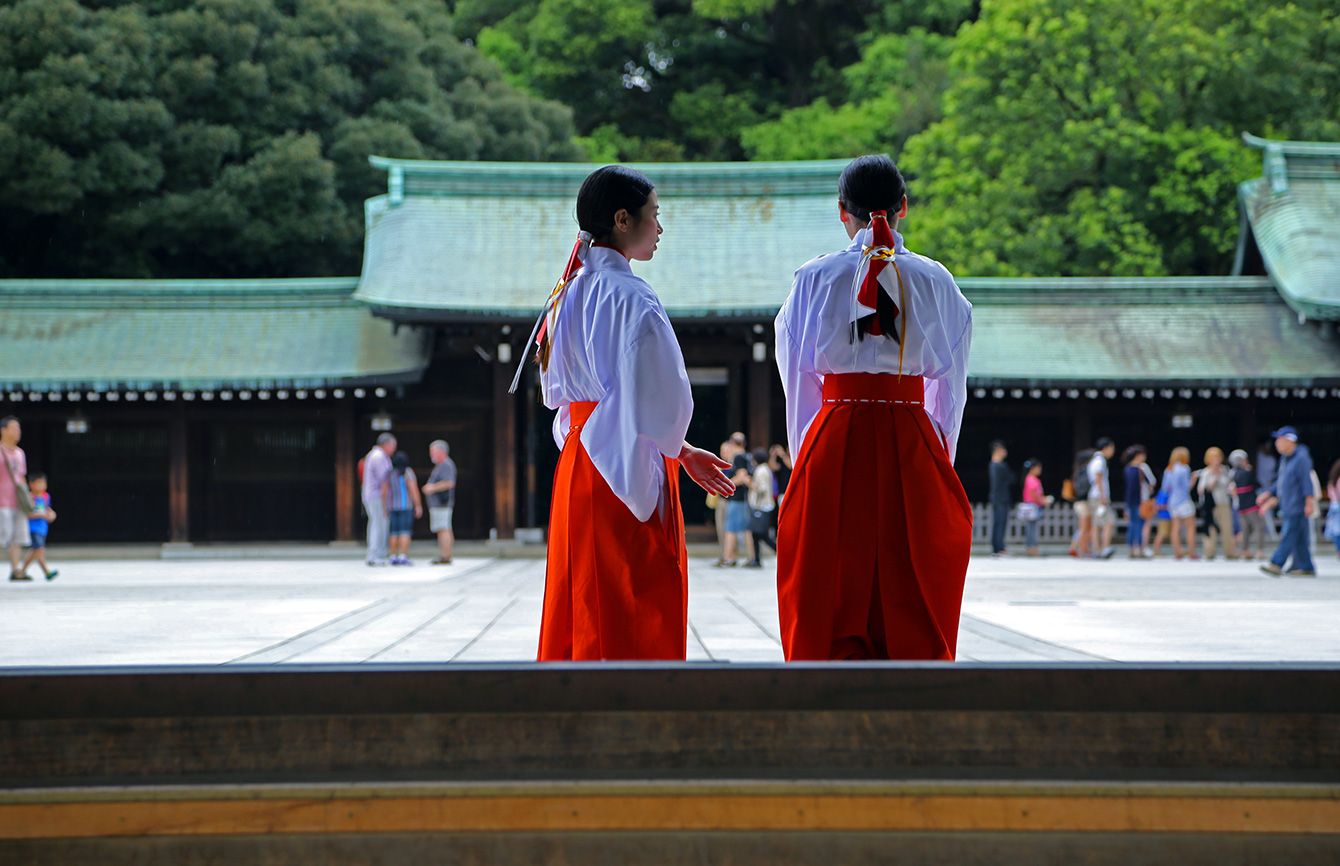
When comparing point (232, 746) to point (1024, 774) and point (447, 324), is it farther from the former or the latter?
point (447, 324)

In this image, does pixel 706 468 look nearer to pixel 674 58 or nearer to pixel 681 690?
pixel 681 690

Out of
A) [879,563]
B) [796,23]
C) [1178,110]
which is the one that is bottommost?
[879,563]

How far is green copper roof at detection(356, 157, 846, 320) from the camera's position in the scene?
2125cm

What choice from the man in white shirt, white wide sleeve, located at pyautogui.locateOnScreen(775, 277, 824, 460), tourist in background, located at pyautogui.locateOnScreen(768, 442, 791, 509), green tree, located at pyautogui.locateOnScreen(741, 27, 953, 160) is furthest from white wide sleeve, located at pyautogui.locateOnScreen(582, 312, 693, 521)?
green tree, located at pyautogui.locateOnScreen(741, 27, 953, 160)

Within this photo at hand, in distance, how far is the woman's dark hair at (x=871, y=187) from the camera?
13.3 ft

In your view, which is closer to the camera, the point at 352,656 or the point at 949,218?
the point at 352,656

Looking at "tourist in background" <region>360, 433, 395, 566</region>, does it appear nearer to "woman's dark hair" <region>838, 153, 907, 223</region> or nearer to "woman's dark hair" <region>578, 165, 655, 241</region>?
"woman's dark hair" <region>578, 165, 655, 241</region>

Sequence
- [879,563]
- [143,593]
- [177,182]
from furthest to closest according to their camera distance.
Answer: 1. [177,182]
2. [143,593]
3. [879,563]

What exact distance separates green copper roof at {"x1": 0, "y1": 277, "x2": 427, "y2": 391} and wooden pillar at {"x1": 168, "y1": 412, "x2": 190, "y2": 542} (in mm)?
848

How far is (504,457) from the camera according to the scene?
21.1 metres

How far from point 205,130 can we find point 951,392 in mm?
25692

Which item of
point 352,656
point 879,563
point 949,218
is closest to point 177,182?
point 949,218

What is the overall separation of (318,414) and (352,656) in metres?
15.1

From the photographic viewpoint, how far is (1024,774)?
2732 millimetres
